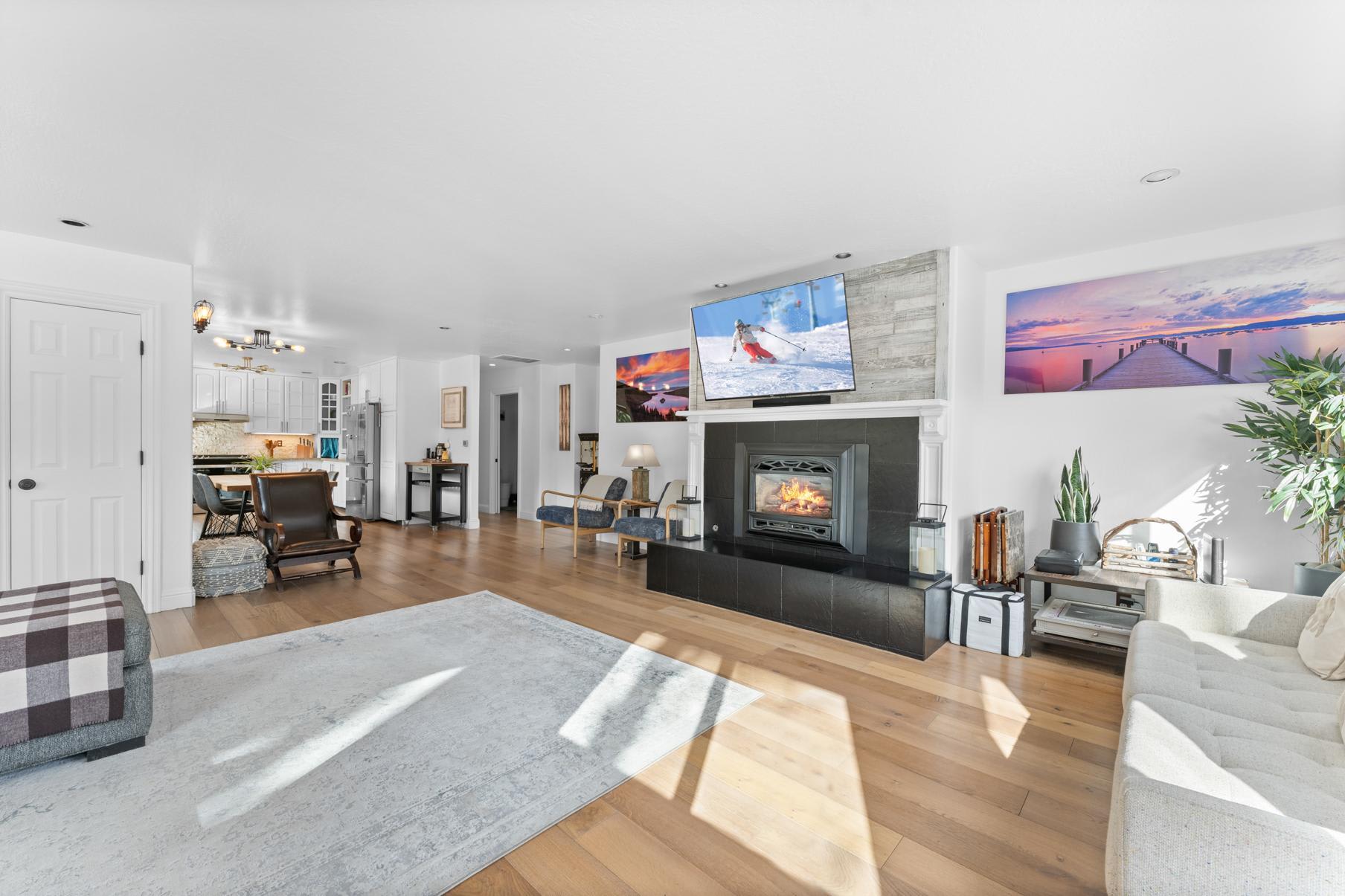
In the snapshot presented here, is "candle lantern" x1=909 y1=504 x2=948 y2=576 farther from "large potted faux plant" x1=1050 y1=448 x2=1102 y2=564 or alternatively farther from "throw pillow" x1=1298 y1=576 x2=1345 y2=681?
"throw pillow" x1=1298 y1=576 x2=1345 y2=681

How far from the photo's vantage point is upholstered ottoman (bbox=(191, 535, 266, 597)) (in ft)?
15.0

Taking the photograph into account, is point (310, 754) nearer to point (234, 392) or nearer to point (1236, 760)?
point (1236, 760)

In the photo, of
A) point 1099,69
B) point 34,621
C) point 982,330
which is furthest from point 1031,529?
point 34,621

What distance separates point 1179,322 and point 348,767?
4840mm

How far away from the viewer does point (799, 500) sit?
14.7ft

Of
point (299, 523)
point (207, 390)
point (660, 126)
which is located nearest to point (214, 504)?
point (299, 523)

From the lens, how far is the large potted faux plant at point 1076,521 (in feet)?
11.7

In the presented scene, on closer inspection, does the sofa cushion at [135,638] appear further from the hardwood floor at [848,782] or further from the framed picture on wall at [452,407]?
the framed picture on wall at [452,407]

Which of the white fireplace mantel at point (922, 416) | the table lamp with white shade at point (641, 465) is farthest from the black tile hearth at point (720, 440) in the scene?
the table lamp with white shade at point (641, 465)

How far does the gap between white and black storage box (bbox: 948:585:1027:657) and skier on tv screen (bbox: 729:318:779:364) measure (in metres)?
2.07

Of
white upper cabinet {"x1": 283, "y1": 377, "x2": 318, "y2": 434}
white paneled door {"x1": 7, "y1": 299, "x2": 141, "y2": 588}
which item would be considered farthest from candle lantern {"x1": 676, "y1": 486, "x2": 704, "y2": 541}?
white upper cabinet {"x1": 283, "y1": 377, "x2": 318, "y2": 434}

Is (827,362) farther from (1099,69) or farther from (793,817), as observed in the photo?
(793,817)

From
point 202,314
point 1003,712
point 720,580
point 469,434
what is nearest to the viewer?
point 1003,712

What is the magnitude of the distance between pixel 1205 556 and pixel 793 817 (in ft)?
10.0
